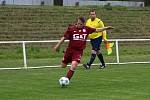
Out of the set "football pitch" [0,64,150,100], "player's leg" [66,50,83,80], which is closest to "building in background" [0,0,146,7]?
"football pitch" [0,64,150,100]

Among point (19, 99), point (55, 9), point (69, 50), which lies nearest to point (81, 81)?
point (69, 50)

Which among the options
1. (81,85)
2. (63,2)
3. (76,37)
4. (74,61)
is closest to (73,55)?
(74,61)

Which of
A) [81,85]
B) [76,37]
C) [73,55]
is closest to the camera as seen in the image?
[81,85]

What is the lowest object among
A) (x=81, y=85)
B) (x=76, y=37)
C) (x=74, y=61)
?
(x=81, y=85)

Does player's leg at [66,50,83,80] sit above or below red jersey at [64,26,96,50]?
below

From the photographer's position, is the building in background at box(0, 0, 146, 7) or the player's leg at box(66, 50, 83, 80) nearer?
the player's leg at box(66, 50, 83, 80)

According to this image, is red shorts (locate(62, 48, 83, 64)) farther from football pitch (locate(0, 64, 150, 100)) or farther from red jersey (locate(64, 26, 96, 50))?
football pitch (locate(0, 64, 150, 100))

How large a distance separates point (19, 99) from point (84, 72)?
7400 mm

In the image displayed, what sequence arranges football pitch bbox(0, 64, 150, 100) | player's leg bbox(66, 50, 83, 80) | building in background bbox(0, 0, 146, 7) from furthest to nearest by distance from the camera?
building in background bbox(0, 0, 146, 7)
player's leg bbox(66, 50, 83, 80)
football pitch bbox(0, 64, 150, 100)

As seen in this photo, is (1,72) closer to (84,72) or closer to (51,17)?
(84,72)

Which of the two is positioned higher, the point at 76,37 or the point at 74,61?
the point at 76,37

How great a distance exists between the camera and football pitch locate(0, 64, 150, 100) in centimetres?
1333

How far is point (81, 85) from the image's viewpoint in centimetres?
1577

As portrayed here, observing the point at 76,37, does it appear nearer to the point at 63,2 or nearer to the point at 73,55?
the point at 73,55
